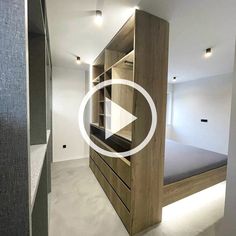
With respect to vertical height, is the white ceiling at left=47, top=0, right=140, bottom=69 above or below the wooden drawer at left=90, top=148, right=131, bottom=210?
above

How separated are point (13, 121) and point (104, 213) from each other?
6.69 feet

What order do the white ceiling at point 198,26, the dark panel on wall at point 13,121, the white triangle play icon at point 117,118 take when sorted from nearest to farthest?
the dark panel on wall at point 13,121 < the white ceiling at point 198,26 < the white triangle play icon at point 117,118

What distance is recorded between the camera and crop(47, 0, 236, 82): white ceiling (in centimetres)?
145

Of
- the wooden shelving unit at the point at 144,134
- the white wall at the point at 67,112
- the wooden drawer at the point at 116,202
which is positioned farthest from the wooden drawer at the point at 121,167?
the white wall at the point at 67,112

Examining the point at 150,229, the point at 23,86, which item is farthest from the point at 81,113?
the point at 23,86

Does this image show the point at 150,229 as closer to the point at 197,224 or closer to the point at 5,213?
the point at 197,224

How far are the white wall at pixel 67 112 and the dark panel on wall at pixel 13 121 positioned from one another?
12.4ft

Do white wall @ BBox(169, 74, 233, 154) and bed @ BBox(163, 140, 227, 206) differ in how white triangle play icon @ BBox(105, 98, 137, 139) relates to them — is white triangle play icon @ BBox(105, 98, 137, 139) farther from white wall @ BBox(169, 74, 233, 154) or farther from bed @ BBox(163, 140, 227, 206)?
white wall @ BBox(169, 74, 233, 154)

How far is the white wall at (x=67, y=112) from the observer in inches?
155

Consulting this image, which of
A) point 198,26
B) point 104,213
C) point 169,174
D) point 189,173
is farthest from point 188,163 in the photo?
point 198,26

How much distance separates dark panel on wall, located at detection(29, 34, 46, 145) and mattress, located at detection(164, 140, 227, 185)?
1.71m

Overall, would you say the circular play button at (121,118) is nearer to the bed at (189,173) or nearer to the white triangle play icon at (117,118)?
the white triangle play icon at (117,118)

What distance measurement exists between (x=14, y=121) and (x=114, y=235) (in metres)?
1.83

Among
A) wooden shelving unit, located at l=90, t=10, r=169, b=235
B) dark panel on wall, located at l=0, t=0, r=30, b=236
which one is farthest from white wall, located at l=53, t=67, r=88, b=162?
dark panel on wall, located at l=0, t=0, r=30, b=236
